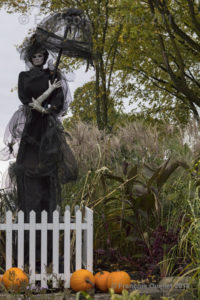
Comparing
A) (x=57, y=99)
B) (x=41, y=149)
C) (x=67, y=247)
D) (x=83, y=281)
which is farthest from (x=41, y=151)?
(x=83, y=281)

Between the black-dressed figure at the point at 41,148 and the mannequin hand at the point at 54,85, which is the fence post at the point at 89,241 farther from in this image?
the mannequin hand at the point at 54,85

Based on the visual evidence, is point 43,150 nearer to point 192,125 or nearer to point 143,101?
point 192,125

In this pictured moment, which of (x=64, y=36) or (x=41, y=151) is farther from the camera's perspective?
(x=64, y=36)

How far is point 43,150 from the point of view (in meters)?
4.53

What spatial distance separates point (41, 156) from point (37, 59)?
45.4 inches

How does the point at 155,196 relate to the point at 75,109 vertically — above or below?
below

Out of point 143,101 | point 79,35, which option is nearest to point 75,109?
point 143,101

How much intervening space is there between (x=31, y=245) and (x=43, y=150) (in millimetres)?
1001

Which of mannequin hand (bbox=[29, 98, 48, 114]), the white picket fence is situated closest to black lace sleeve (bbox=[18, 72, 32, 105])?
mannequin hand (bbox=[29, 98, 48, 114])

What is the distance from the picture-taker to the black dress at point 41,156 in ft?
14.9

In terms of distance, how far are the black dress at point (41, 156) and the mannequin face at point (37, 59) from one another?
0.59 ft

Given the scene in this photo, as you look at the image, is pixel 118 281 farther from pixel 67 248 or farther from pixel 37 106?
pixel 37 106

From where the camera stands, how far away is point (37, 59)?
4.84 metres

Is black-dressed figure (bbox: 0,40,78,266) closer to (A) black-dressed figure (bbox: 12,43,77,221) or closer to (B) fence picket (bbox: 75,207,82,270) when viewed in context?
(A) black-dressed figure (bbox: 12,43,77,221)
